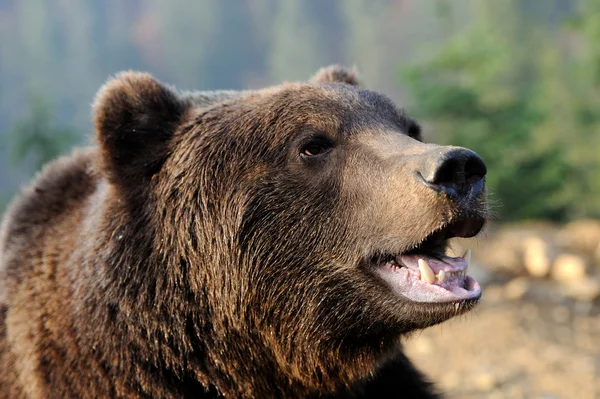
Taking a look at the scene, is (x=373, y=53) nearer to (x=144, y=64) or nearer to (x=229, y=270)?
(x=144, y=64)

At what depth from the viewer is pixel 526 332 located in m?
6.54

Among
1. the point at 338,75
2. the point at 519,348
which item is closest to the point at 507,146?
the point at 519,348

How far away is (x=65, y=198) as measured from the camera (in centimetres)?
349

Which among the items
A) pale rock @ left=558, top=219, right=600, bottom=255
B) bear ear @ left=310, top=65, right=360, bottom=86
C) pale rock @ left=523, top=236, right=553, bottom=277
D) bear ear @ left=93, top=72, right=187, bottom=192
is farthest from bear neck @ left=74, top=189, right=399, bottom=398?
pale rock @ left=558, top=219, right=600, bottom=255

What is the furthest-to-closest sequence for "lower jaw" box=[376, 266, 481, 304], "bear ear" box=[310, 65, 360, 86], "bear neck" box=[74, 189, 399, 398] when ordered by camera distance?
"bear ear" box=[310, 65, 360, 86], "bear neck" box=[74, 189, 399, 398], "lower jaw" box=[376, 266, 481, 304]

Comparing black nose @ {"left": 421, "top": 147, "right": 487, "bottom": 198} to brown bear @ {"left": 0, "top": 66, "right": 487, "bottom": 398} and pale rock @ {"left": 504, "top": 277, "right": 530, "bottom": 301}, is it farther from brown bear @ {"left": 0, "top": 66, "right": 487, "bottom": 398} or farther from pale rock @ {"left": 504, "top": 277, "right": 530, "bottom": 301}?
pale rock @ {"left": 504, "top": 277, "right": 530, "bottom": 301}

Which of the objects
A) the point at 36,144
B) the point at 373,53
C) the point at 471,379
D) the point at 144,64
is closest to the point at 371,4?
the point at 373,53

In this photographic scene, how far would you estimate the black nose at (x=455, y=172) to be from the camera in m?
2.36

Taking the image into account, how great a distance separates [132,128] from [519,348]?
445 cm

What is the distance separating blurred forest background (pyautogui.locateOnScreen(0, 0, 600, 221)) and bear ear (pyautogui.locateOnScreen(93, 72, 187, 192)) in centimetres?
1089

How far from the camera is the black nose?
7.74 ft

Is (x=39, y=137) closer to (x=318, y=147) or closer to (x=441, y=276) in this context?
(x=318, y=147)

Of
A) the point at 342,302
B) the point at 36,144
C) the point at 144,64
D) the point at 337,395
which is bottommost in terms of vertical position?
the point at 337,395

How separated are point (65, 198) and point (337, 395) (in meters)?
1.67
